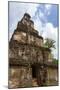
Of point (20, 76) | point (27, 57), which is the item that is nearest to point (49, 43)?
point (27, 57)

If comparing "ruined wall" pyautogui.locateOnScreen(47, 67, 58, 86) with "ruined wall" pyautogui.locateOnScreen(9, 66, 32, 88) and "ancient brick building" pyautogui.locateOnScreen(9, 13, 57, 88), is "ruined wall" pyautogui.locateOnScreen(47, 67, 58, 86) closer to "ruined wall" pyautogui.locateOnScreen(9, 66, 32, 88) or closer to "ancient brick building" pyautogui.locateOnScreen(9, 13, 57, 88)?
"ancient brick building" pyautogui.locateOnScreen(9, 13, 57, 88)

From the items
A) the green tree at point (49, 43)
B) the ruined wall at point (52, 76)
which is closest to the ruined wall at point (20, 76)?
the ruined wall at point (52, 76)

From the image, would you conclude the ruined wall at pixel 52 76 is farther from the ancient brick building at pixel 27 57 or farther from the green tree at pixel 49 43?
the green tree at pixel 49 43

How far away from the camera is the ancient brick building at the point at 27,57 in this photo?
6.44ft

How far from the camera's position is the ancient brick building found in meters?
1.96

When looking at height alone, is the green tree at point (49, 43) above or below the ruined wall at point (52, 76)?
above

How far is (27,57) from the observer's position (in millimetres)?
1993

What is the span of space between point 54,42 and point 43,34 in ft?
0.46

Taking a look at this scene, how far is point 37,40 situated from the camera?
202cm

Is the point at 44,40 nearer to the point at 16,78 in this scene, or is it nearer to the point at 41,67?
the point at 41,67

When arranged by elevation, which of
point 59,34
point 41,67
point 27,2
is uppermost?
point 27,2

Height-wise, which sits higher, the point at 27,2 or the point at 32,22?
the point at 27,2

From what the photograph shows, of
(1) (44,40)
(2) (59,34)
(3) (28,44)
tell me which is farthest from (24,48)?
→ (2) (59,34)

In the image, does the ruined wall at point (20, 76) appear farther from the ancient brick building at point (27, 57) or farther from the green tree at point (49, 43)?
the green tree at point (49, 43)
